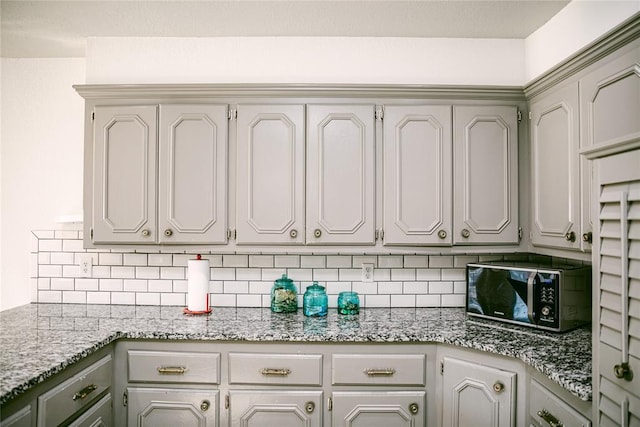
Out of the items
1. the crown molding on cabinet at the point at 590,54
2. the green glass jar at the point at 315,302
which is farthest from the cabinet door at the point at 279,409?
the crown molding on cabinet at the point at 590,54

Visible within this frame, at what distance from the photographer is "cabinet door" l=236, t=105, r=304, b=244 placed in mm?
2363

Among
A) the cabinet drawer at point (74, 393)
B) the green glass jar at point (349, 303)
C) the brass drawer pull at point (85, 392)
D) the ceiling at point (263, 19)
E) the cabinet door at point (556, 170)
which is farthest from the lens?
the green glass jar at point (349, 303)

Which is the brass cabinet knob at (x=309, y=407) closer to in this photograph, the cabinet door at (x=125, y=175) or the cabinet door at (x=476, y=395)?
the cabinet door at (x=476, y=395)

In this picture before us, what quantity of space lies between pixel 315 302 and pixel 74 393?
1.20 metres

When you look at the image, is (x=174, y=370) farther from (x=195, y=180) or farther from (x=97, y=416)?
(x=195, y=180)

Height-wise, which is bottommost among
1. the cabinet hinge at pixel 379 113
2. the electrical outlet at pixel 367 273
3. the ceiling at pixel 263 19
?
the electrical outlet at pixel 367 273

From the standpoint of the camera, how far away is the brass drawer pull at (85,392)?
1794mm

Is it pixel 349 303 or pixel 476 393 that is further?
pixel 349 303

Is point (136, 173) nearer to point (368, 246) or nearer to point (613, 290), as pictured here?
point (368, 246)

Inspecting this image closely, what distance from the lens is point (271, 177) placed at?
2.37 metres

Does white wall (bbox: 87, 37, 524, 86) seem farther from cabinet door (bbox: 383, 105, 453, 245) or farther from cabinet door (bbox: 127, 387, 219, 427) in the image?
cabinet door (bbox: 127, 387, 219, 427)

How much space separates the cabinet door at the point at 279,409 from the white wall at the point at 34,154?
5.42 ft

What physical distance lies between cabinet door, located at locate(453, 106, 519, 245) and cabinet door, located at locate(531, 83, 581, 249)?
115mm

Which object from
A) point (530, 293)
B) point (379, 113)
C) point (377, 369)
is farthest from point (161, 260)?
point (530, 293)
